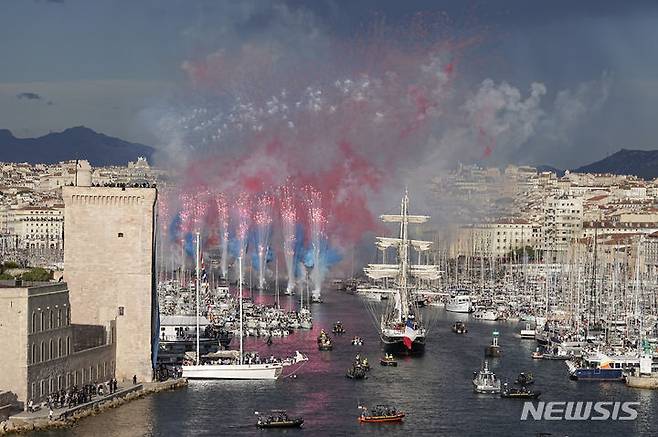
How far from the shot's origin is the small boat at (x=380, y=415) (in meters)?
41.9

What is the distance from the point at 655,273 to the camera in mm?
90625

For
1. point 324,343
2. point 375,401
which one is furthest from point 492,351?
point 375,401

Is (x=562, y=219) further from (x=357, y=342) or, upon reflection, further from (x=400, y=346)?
(x=400, y=346)

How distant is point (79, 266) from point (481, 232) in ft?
275

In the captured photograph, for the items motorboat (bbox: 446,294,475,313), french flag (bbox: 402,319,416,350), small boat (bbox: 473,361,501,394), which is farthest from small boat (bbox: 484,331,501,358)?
motorboat (bbox: 446,294,475,313)

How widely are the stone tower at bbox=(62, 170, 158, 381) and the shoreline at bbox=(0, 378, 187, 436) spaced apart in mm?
633

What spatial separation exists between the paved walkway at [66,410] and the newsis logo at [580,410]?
34.4ft

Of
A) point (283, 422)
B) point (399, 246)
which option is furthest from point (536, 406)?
point (399, 246)

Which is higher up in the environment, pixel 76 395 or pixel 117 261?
pixel 117 261

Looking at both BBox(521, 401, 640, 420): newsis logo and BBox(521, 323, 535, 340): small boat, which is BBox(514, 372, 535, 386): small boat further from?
BBox(521, 323, 535, 340): small boat

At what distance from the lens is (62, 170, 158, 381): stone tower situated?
4516cm

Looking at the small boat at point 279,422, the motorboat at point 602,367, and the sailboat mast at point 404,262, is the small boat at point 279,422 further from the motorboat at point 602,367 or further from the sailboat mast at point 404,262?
the sailboat mast at point 404,262

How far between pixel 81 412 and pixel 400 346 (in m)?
23.3

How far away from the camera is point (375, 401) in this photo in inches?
1802
